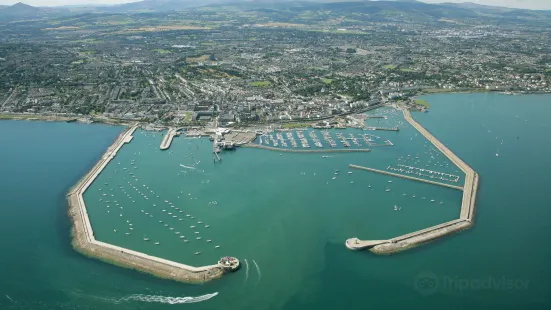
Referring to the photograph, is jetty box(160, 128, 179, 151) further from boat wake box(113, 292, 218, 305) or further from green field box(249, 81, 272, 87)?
green field box(249, 81, 272, 87)

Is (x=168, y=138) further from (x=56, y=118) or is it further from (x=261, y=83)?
(x=261, y=83)

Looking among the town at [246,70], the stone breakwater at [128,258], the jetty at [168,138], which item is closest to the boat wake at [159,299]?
the stone breakwater at [128,258]

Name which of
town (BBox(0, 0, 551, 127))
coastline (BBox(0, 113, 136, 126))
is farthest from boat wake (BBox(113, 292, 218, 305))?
coastline (BBox(0, 113, 136, 126))

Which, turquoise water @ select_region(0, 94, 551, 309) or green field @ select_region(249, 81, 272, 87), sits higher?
green field @ select_region(249, 81, 272, 87)

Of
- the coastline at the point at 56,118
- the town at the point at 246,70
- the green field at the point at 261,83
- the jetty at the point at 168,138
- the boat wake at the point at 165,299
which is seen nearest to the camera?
the boat wake at the point at 165,299

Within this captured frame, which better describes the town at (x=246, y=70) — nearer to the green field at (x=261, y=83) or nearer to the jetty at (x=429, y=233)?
the green field at (x=261, y=83)

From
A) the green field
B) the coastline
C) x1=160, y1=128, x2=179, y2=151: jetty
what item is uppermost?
the green field

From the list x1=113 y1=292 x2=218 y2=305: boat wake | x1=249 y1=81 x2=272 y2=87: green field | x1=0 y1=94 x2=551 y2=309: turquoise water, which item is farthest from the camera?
x1=249 y1=81 x2=272 y2=87: green field
